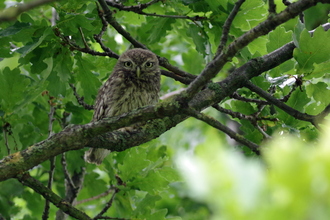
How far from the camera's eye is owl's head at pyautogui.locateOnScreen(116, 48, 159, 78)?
419 centimetres

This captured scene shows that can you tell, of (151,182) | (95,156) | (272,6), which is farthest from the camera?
(95,156)

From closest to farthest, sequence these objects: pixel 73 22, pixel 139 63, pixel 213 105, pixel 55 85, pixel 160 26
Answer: pixel 73 22, pixel 213 105, pixel 55 85, pixel 160 26, pixel 139 63

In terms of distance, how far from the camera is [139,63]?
13.9ft

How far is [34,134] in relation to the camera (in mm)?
3854

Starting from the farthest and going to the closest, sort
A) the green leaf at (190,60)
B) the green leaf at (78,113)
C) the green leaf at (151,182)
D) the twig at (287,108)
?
the green leaf at (190,60)
the green leaf at (78,113)
the green leaf at (151,182)
the twig at (287,108)

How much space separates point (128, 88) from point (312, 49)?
233 centimetres

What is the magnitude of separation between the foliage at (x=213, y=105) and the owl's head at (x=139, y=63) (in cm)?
33

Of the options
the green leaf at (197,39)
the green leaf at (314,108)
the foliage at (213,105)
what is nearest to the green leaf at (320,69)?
the foliage at (213,105)

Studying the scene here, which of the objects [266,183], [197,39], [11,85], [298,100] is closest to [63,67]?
[11,85]

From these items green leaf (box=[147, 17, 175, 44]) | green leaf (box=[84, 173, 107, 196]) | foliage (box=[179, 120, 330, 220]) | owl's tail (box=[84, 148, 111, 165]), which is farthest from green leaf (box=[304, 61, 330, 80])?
green leaf (box=[84, 173, 107, 196])

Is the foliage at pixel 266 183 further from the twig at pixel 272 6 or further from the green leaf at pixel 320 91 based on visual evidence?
the green leaf at pixel 320 91

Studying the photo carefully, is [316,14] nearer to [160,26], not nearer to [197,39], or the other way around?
[197,39]

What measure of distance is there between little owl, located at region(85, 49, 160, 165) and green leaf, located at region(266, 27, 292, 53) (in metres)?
1.80

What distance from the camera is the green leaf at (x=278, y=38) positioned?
2.62m
